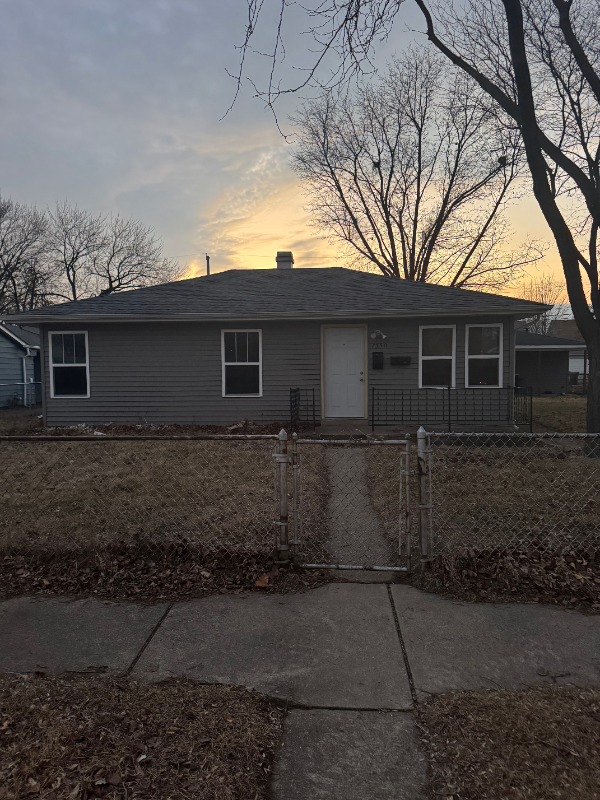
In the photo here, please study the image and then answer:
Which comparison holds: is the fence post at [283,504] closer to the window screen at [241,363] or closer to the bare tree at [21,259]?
the window screen at [241,363]

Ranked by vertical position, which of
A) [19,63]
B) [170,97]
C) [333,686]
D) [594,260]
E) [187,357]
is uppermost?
[19,63]

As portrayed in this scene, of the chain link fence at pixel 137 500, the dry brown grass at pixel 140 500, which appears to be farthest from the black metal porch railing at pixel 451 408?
the chain link fence at pixel 137 500

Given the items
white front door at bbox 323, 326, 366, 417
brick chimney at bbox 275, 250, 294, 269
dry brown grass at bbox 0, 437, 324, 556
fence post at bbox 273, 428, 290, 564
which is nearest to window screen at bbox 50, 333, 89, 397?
dry brown grass at bbox 0, 437, 324, 556

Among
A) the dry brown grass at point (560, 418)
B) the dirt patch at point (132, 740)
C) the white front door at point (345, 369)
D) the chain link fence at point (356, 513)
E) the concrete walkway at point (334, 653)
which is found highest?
the white front door at point (345, 369)

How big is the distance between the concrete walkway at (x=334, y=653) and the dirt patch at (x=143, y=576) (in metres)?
0.15

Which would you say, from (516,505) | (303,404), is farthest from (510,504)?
(303,404)

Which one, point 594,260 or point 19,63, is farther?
point 594,260

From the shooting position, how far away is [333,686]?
2613 millimetres

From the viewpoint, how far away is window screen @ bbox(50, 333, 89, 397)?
1236 cm

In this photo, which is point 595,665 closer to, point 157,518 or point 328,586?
point 328,586

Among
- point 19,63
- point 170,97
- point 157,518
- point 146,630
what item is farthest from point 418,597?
point 19,63

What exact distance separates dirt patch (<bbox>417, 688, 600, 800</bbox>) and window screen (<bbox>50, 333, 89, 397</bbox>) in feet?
38.7

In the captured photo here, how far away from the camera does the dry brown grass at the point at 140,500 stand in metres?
4.39

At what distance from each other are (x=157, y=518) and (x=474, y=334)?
29.6ft
